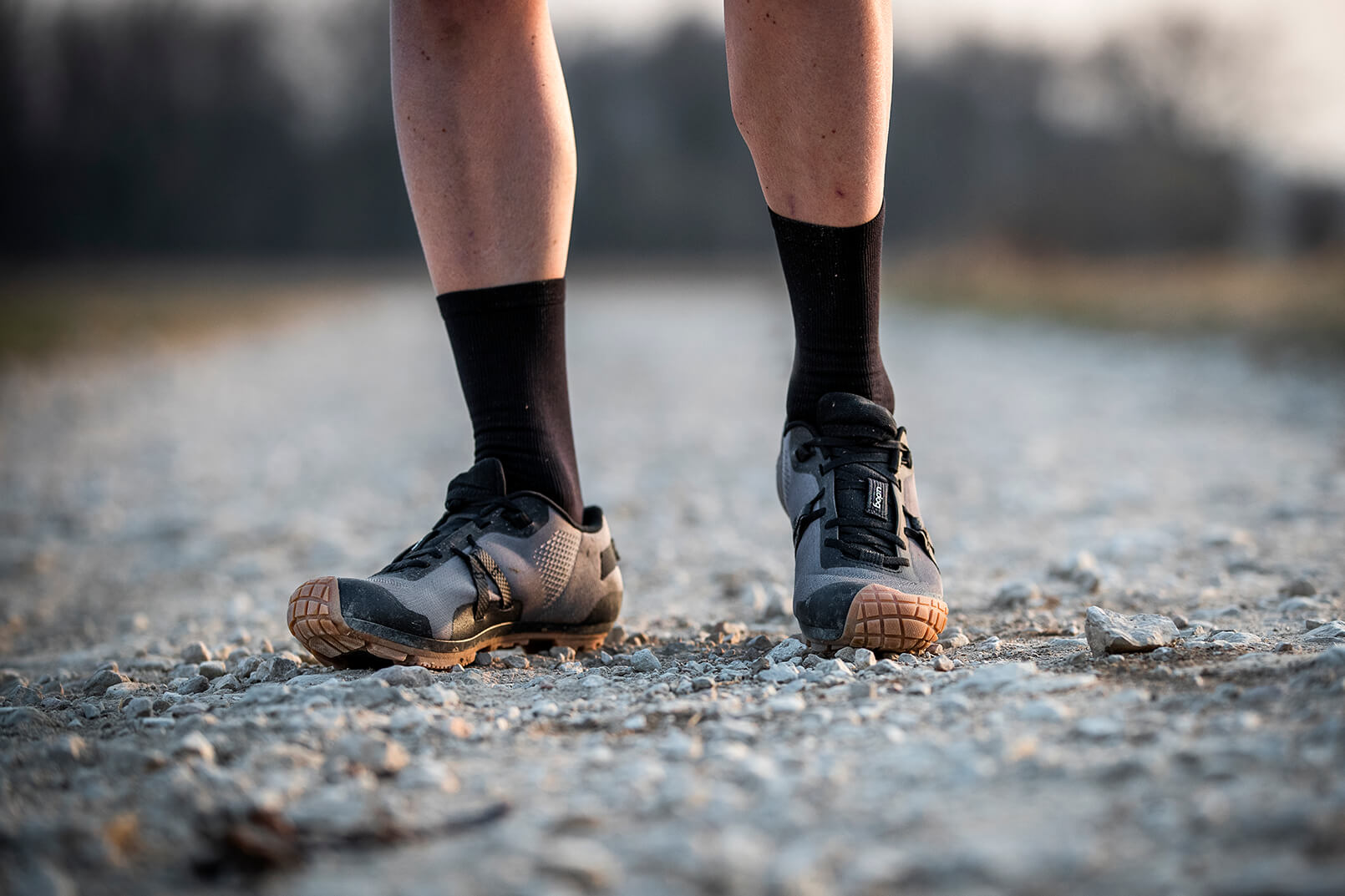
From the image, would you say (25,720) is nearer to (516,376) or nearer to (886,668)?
(516,376)

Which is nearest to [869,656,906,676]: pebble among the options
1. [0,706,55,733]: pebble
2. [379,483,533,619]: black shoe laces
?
[379,483,533,619]: black shoe laces

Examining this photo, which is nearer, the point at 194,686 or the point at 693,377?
the point at 194,686

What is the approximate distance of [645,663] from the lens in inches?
60.0

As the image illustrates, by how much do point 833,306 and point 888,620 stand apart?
468mm

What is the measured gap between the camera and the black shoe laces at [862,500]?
1551 mm

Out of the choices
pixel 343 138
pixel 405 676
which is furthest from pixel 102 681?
pixel 343 138

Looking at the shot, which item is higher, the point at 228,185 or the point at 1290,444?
the point at 228,185

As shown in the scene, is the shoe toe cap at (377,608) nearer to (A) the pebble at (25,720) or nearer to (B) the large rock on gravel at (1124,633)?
(A) the pebble at (25,720)

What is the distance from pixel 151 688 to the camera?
1.55 m

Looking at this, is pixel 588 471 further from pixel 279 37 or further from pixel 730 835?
pixel 279 37

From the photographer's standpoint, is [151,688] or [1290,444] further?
[1290,444]

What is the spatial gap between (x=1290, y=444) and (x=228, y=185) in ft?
159

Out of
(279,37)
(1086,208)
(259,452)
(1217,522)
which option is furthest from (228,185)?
(1217,522)

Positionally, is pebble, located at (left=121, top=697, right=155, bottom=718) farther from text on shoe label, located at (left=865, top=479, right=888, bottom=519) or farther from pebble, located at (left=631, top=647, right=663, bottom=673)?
text on shoe label, located at (left=865, top=479, right=888, bottom=519)
